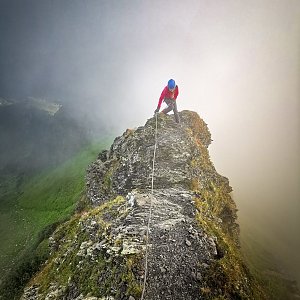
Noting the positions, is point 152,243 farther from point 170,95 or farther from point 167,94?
point 170,95

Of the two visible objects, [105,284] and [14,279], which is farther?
[14,279]

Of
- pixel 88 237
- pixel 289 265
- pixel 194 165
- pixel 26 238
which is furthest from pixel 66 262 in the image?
pixel 289 265

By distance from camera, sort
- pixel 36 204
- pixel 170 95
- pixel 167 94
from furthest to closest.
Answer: pixel 36 204
pixel 170 95
pixel 167 94

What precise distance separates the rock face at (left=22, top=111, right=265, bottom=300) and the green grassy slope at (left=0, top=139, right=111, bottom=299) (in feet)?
99.4

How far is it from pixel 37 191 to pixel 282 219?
9650 cm

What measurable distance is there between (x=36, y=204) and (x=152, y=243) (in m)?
96.0

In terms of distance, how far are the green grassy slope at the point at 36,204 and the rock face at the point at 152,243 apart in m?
30.3

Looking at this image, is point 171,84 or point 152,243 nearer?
point 152,243

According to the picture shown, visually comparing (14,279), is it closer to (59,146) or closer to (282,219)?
(282,219)

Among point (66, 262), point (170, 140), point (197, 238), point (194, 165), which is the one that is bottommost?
point (66, 262)

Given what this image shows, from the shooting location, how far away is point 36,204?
103 m

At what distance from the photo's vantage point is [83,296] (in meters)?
16.0

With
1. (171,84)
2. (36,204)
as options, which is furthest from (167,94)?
(36,204)

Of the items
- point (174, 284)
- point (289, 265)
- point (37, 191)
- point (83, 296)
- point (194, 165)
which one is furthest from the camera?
point (37, 191)
